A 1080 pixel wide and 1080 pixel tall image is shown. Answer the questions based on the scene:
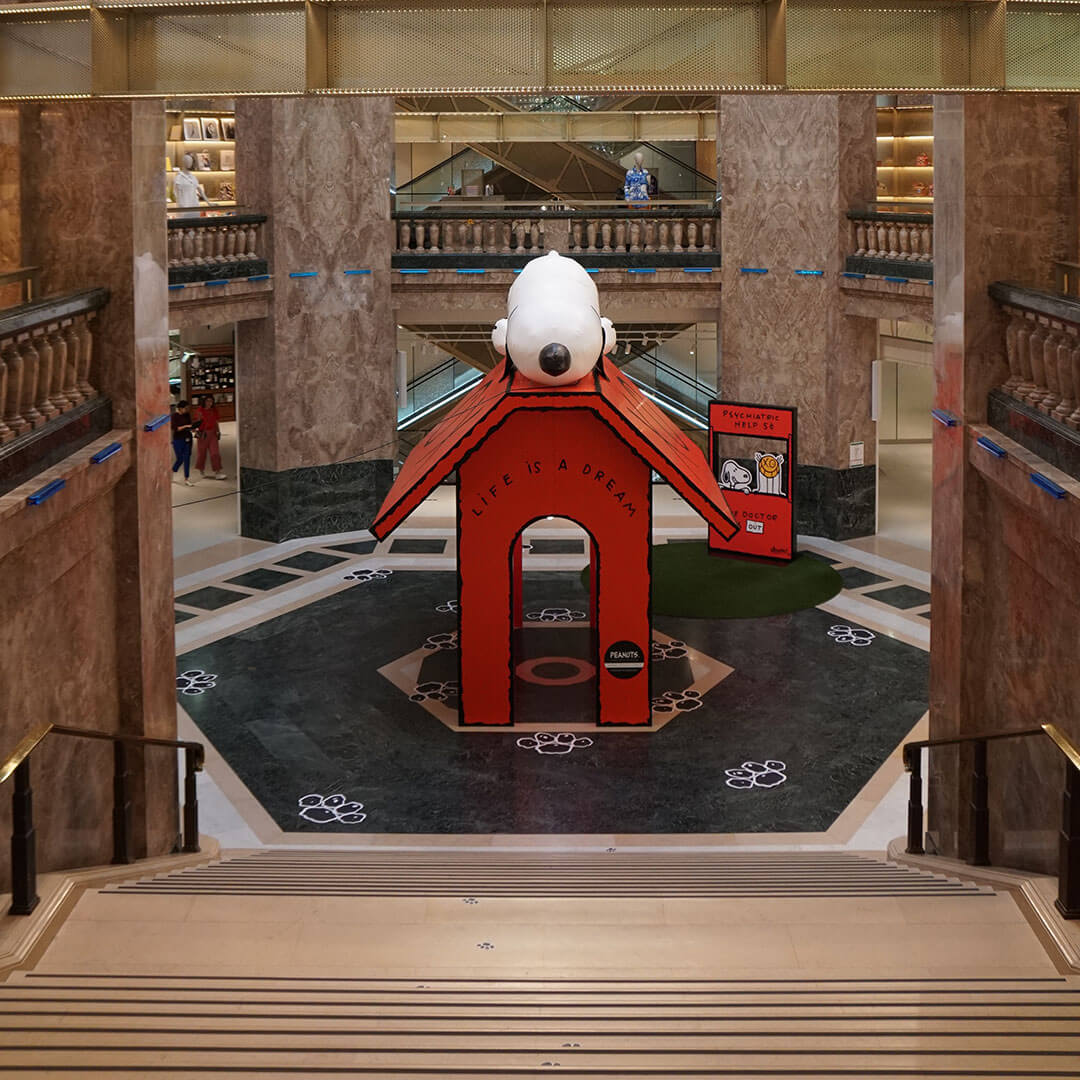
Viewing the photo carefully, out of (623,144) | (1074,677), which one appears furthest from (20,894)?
(623,144)

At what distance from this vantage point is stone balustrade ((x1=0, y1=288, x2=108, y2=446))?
298 inches

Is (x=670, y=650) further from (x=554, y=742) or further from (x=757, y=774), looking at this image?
(x=757, y=774)

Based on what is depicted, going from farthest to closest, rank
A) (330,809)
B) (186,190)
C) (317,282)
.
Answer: (317,282) → (186,190) → (330,809)

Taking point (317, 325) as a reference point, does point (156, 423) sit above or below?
below

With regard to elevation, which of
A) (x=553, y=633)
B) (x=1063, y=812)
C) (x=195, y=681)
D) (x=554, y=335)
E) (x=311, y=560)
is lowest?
(x=195, y=681)

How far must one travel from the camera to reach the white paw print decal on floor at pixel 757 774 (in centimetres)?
1207

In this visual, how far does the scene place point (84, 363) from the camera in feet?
29.5

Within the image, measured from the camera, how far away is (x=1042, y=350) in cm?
833

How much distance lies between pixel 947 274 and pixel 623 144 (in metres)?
17.4

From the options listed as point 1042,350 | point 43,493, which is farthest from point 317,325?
point 1042,350

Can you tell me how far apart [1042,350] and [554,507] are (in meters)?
5.60

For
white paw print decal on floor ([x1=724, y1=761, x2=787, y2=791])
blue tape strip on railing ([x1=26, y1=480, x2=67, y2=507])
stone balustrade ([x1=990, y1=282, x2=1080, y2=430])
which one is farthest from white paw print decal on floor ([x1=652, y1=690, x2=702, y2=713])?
blue tape strip on railing ([x1=26, y1=480, x2=67, y2=507])

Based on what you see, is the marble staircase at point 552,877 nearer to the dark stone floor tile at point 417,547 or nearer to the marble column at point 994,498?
the marble column at point 994,498

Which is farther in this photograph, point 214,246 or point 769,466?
point 214,246
